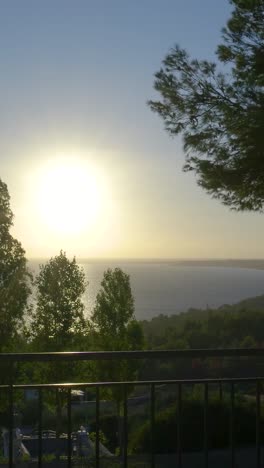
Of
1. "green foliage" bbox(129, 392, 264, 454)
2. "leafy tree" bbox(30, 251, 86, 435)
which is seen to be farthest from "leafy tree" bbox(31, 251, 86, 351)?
"green foliage" bbox(129, 392, 264, 454)

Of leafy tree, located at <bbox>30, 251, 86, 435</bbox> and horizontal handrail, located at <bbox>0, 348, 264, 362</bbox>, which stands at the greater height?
horizontal handrail, located at <bbox>0, 348, 264, 362</bbox>

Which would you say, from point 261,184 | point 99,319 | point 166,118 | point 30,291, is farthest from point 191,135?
point 99,319

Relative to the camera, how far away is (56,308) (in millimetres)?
18125

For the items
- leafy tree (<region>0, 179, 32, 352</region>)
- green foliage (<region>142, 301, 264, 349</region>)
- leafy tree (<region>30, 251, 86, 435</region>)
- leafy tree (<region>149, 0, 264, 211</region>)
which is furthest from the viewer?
green foliage (<region>142, 301, 264, 349</region>)

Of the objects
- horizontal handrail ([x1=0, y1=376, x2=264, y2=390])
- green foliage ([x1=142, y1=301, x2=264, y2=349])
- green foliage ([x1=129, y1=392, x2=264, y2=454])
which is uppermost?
horizontal handrail ([x1=0, y1=376, x2=264, y2=390])

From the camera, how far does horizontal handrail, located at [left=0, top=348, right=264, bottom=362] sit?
11.5 feet

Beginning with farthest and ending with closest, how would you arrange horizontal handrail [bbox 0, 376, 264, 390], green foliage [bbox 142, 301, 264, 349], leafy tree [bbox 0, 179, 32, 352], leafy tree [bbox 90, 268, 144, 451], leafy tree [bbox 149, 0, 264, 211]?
green foliage [bbox 142, 301, 264, 349]
leafy tree [bbox 90, 268, 144, 451]
leafy tree [bbox 0, 179, 32, 352]
leafy tree [bbox 149, 0, 264, 211]
horizontal handrail [bbox 0, 376, 264, 390]

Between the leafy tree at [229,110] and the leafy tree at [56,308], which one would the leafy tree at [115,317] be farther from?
the leafy tree at [229,110]

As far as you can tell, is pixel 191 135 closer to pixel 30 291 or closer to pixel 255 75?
pixel 255 75

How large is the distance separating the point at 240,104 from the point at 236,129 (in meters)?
0.33

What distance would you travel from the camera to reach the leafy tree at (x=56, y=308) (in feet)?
59.7

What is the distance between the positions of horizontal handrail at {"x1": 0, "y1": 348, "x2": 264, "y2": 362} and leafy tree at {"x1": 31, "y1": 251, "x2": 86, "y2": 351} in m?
14.6

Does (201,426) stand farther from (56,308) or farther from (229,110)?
(56,308)

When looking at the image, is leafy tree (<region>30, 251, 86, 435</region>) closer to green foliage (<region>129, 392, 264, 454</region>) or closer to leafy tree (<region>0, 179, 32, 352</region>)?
leafy tree (<region>0, 179, 32, 352</region>)
